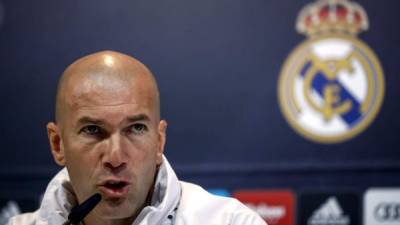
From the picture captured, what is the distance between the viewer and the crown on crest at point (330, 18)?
119 inches

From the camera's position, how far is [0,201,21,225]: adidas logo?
3367mm

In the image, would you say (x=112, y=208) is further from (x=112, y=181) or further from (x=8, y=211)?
(x=8, y=211)

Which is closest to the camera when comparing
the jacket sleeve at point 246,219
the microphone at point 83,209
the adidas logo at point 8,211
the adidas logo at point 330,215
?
the microphone at point 83,209

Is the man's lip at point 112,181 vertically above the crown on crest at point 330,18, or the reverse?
the crown on crest at point 330,18

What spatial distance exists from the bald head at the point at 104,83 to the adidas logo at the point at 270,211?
1233 millimetres

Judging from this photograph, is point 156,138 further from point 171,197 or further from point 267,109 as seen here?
point 267,109

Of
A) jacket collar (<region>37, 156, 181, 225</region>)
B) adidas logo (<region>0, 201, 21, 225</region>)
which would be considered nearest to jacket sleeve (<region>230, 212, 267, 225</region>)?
jacket collar (<region>37, 156, 181, 225</region>)

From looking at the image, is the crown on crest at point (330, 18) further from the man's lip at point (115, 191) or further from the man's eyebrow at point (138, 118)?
the man's lip at point (115, 191)

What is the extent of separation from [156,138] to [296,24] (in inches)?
52.0

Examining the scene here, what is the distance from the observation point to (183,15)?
3.25 m

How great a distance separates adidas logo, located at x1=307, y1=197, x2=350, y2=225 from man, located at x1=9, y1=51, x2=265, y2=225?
1.06m

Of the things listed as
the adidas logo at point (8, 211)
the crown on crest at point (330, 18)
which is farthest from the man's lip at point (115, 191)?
the adidas logo at point (8, 211)

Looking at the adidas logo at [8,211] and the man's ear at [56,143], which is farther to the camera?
the adidas logo at [8,211]

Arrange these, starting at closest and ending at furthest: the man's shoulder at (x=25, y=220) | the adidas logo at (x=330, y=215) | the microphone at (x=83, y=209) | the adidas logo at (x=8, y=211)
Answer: the microphone at (x=83, y=209), the man's shoulder at (x=25, y=220), the adidas logo at (x=330, y=215), the adidas logo at (x=8, y=211)
